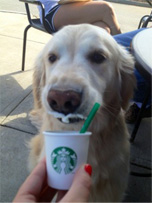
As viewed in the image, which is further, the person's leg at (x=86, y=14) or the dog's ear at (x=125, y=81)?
the person's leg at (x=86, y=14)

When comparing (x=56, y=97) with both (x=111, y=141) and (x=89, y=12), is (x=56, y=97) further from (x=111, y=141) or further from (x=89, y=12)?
(x=89, y=12)

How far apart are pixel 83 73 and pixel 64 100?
37 centimetres

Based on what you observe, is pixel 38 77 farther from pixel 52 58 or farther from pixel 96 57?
pixel 96 57

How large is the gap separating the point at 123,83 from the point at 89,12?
1943mm

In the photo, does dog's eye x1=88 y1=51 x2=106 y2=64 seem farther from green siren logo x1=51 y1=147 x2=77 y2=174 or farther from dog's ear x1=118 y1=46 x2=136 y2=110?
green siren logo x1=51 y1=147 x2=77 y2=174

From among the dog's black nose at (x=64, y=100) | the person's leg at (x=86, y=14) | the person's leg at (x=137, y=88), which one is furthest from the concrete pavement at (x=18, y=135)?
the dog's black nose at (x=64, y=100)

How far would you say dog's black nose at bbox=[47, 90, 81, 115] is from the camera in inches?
43.4

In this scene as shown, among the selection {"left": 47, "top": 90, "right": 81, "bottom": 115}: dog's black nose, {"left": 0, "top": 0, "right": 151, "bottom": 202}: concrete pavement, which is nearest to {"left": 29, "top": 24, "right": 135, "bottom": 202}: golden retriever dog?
{"left": 47, "top": 90, "right": 81, "bottom": 115}: dog's black nose

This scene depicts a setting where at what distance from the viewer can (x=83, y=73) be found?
4.64 feet

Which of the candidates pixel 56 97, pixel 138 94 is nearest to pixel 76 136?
pixel 56 97

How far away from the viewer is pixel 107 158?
173cm

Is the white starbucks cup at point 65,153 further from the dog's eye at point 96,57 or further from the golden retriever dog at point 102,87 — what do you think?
the dog's eye at point 96,57

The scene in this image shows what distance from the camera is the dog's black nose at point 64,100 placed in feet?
3.62

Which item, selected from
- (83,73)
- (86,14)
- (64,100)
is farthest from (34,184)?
(86,14)
